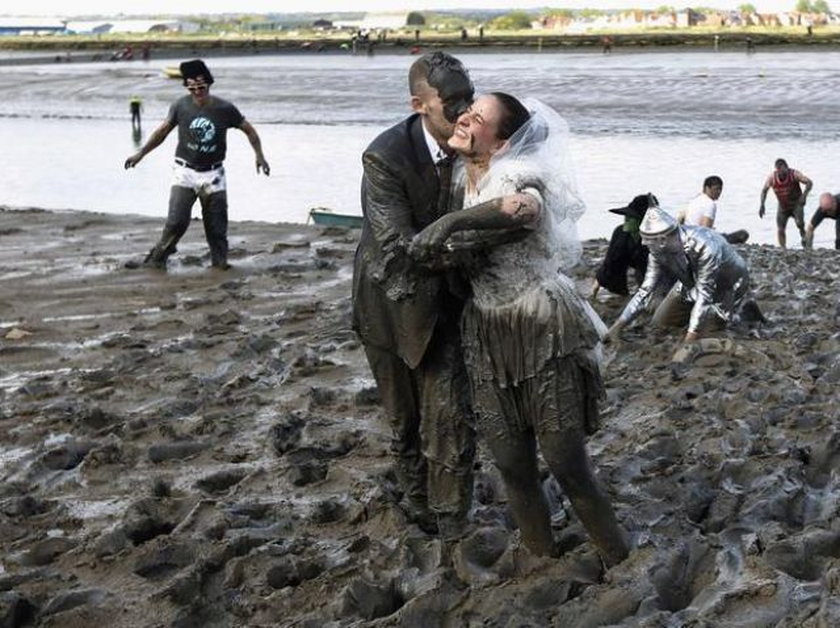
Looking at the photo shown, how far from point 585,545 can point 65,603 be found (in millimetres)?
2033

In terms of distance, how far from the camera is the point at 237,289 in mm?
12023

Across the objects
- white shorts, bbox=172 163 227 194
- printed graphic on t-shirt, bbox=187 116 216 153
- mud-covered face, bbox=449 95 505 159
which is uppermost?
mud-covered face, bbox=449 95 505 159

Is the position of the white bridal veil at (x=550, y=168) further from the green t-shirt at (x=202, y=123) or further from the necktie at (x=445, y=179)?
the green t-shirt at (x=202, y=123)

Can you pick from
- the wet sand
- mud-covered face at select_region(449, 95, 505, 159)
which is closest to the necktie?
mud-covered face at select_region(449, 95, 505, 159)

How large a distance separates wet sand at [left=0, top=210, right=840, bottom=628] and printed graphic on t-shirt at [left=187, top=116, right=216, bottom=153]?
165 cm

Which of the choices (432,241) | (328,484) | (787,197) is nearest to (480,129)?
(432,241)

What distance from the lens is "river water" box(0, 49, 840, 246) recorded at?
2269 centimetres

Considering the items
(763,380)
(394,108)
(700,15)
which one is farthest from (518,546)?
(700,15)

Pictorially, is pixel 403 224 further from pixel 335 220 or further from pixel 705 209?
pixel 335 220

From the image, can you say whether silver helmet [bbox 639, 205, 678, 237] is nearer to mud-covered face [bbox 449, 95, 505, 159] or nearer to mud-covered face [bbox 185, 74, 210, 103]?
mud-covered face [bbox 449, 95, 505, 159]

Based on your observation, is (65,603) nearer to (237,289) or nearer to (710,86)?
(237,289)

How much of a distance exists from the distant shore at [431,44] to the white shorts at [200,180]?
254 ft

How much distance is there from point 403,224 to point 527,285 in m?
0.75

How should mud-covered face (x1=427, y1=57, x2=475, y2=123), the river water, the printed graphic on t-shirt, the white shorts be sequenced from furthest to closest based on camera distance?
1. the river water
2. the white shorts
3. the printed graphic on t-shirt
4. mud-covered face (x1=427, y1=57, x2=475, y2=123)
